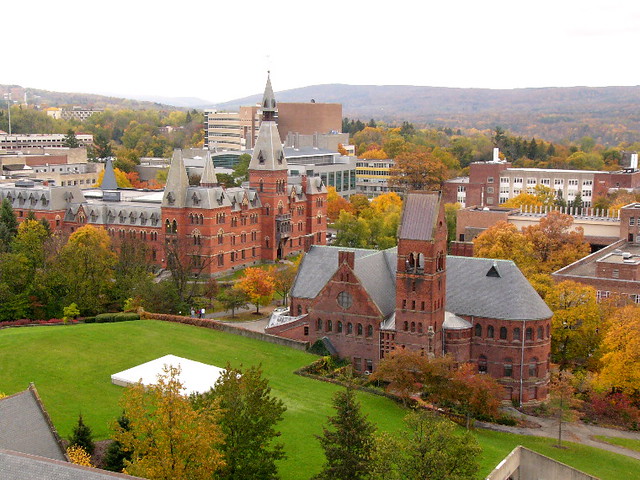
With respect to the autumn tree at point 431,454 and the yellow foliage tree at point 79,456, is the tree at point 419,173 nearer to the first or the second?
the autumn tree at point 431,454

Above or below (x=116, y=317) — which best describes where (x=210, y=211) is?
above

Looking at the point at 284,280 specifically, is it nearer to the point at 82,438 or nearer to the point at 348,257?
the point at 348,257

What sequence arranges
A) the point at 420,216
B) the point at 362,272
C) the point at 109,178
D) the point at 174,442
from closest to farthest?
the point at 174,442 → the point at 420,216 → the point at 362,272 → the point at 109,178

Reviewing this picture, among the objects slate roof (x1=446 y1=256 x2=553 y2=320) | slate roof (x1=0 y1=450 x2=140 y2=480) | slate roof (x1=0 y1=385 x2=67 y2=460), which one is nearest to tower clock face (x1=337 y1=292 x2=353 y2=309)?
slate roof (x1=446 y1=256 x2=553 y2=320)

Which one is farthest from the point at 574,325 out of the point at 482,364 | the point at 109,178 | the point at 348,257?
the point at 109,178

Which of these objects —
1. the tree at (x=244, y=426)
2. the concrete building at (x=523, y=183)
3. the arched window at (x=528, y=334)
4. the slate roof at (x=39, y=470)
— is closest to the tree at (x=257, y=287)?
the arched window at (x=528, y=334)

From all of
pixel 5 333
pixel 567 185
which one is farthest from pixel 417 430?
pixel 567 185

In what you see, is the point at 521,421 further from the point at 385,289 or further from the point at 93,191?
the point at 93,191

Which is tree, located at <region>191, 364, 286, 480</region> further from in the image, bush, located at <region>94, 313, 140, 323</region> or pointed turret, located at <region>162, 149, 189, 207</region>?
pointed turret, located at <region>162, 149, 189, 207</region>
